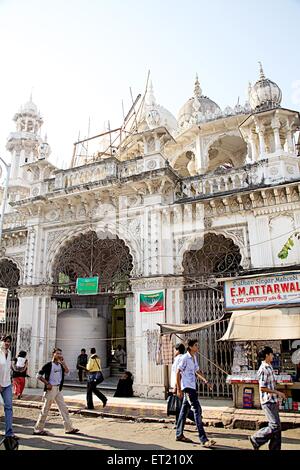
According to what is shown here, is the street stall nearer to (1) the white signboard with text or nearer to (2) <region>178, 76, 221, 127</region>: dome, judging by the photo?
(1) the white signboard with text

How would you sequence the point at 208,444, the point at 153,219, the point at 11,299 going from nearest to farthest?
1. the point at 208,444
2. the point at 153,219
3. the point at 11,299

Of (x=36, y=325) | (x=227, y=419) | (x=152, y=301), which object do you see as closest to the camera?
(x=227, y=419)

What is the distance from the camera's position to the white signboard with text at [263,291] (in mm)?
8648

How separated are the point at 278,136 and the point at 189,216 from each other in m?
3.88

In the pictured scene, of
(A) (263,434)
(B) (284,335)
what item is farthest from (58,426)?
(B) (284,335)

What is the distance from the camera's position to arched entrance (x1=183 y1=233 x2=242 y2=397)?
34.5 feet

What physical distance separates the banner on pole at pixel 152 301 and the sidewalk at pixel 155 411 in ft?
8.46

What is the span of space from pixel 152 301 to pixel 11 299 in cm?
695

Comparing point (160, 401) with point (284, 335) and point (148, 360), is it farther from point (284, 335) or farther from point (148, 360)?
point (284, 335)

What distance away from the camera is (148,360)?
34.5 ft

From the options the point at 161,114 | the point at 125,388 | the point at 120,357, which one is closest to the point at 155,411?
the point at 125,388

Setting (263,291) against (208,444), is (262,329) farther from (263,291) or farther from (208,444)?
(208,444)

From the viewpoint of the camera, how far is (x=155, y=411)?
8383 millimetres

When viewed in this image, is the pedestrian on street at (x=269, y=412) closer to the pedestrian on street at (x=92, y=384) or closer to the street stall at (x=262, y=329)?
the street stall at (x=262, y=329)
